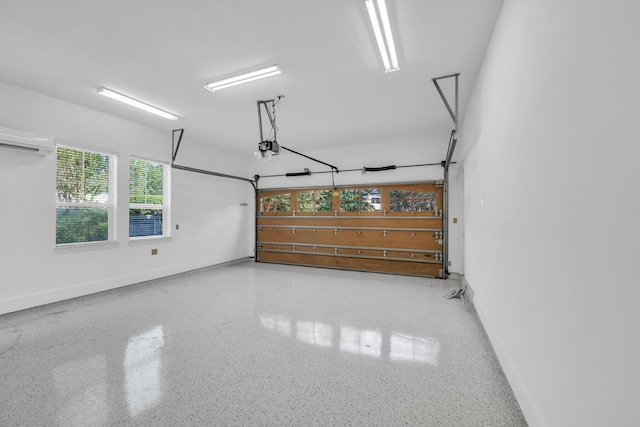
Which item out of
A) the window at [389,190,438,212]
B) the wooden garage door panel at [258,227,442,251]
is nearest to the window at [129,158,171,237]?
the wooden garage door panel at [258,227,442,251]

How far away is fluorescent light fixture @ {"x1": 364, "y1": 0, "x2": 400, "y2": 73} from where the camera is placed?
2.10m

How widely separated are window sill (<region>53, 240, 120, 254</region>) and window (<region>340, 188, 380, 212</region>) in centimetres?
461

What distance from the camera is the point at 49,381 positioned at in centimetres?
210

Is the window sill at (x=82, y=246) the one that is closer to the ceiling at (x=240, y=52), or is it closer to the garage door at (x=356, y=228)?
the ceiling at (x=240, y=52)

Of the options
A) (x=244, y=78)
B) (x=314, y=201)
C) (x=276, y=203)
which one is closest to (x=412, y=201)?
(x=314, y=201)

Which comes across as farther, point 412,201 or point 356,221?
point 356,221

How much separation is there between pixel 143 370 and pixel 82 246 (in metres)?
2.92

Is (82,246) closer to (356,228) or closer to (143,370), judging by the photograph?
(143,370)

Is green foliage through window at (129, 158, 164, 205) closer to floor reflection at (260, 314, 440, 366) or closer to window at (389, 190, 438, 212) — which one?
floor reflection at (260, 314, 440, 366)

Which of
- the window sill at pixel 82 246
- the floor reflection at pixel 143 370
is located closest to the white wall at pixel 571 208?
the floor reflection at pixel 143 370

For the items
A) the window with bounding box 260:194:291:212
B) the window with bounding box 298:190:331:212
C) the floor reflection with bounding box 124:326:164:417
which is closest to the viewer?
the floor reflection with bounding box 124:326:164:417

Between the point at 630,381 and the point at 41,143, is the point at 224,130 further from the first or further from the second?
the point at 630,381

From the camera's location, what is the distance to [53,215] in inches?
149

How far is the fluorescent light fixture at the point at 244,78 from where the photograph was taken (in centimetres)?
303
